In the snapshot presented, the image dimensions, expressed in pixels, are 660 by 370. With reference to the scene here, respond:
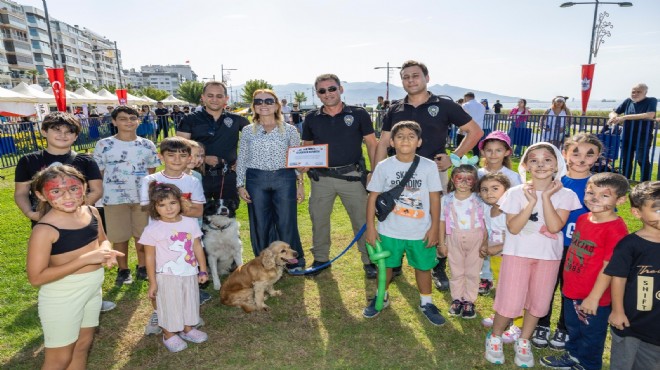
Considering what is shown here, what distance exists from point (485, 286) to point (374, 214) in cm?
194

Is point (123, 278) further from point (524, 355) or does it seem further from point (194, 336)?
point (524, 355)

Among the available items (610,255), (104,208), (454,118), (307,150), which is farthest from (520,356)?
(104,208)

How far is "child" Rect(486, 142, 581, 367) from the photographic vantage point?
117 inches

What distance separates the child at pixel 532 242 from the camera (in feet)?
9.74

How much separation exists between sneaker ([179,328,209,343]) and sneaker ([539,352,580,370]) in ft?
10.7

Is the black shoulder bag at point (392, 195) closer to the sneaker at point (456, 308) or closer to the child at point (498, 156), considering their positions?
the child at point (498, 156)

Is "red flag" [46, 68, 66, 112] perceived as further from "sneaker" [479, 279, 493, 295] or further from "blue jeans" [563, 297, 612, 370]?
"blue jeans" [563, 297, 612, 370]

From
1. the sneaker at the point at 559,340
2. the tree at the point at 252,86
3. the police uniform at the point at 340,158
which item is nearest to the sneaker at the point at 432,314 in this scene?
the sneaker at the point at 559,340

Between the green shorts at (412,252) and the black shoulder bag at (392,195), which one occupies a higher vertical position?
the black shoulder bag at (392,195)

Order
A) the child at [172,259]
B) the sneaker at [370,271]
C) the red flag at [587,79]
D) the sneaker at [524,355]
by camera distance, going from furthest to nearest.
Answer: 1. the red flag at [587,79]
2. the sneaker at [370,271]
3. the child at [172,259]
4. the sneaker at [524,355]

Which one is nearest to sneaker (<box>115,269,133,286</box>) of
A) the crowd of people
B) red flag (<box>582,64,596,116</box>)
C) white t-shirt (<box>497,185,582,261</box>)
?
the crowd of people

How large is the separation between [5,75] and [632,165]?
89597 millimetres

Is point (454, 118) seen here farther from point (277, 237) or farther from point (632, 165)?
point (632, 165)

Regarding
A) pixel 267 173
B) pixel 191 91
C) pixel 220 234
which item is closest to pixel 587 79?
pixel 267 173
